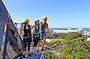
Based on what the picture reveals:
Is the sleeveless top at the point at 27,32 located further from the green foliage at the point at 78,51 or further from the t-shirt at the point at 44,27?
the green foliage at the point at 78,51

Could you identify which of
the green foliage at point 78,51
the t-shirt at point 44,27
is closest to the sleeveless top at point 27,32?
the t-shirt at point 44,27

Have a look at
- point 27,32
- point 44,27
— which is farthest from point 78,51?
point 27,32

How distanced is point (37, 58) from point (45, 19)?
7.41 feet

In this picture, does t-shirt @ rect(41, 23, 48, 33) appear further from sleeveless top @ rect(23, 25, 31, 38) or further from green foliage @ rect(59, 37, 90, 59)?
green foliage @ rect(59, 37, 90, 59)

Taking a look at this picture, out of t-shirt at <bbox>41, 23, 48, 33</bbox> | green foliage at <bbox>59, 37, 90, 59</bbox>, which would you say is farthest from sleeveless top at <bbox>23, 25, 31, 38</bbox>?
green foliage at <bbox>59, 37, 90, 59</bbox>

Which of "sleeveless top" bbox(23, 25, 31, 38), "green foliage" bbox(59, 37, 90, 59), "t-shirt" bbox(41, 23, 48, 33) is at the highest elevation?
"t-shirt" bbox(41, 23, 48, 33)

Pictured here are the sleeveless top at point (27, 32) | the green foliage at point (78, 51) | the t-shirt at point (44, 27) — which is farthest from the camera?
the green foliage at point (78, 51)

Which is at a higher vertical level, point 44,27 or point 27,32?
point 44,27

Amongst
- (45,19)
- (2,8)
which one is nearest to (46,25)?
(45,19)

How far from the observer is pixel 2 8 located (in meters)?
3.86

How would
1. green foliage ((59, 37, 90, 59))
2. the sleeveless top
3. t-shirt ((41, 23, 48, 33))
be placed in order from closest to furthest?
the sleeveless top < t-shirt ((41, 23, 48, 33)) < green foliage ((59, 37, 90, 59))

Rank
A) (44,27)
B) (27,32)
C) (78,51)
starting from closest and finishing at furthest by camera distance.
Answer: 1. (27,32)
2. (44,27)
3. (78,51)

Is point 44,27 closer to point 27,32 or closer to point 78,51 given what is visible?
point 27,32

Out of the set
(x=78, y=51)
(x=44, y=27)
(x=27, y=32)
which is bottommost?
(x=78, y=51)
